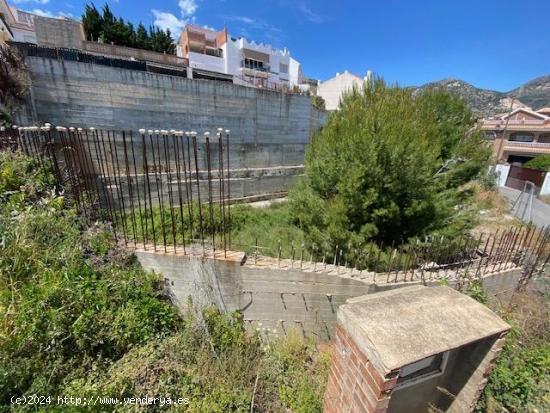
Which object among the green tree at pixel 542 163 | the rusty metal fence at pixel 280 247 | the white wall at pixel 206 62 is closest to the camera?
the rusty metal fence at pixel 280 247

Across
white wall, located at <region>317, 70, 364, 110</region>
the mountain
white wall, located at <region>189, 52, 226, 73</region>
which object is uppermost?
the mountain

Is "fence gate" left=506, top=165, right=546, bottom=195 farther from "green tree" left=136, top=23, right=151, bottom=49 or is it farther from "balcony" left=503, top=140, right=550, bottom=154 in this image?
"green tree" left=136, top=23, right=151, bottom=49

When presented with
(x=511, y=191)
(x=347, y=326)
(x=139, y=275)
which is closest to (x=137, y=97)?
(x=139, y=275)

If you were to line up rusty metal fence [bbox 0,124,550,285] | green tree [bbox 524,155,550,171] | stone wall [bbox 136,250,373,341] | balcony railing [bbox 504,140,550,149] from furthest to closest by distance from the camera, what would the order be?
balcony railing [bbox 504,140,550,149], green tree [bbox 524,155,550,171], rusty metal fence [bbox 0,124,550,285], stone wall [bbox 136,250,373,341]

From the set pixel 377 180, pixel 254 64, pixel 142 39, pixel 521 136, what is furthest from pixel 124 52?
pixel 521 136

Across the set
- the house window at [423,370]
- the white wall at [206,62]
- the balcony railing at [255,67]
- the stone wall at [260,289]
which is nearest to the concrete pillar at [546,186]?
the stone wall at [260,289]

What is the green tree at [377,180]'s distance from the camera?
4.84 meters

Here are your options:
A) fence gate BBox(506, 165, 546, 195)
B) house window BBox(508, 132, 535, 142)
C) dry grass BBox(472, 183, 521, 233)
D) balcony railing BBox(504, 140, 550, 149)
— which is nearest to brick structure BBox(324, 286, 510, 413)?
dry grass BBox(472, 183, 521, 233)

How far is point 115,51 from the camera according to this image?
13961 mm

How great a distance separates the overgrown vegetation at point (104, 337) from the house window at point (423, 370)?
149 centimetres

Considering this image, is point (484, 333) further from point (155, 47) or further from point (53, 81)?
point (155, 47)

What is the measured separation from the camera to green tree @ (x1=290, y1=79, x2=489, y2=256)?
484cm

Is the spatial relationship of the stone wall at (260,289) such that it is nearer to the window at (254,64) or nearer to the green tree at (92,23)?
the green tree at (92,23)

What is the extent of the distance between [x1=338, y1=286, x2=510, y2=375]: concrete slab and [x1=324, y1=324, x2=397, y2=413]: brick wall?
4.2 inches
